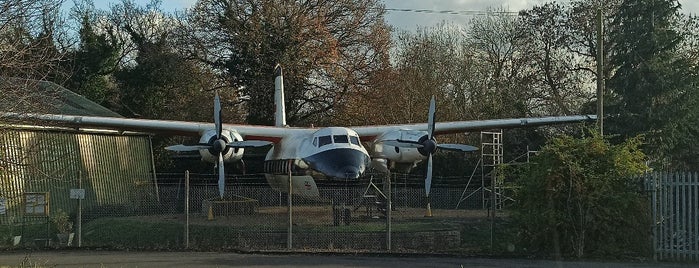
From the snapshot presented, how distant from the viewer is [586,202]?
51.3 ft

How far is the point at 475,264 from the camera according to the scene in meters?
14.6

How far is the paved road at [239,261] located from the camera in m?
14.3

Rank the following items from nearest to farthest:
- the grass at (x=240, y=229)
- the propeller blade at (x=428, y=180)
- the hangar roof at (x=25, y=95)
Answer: the hangar roof at (x=25, y=95) < the grass at (x=240, y=229) < the propeller blade at (x=428, y=180)

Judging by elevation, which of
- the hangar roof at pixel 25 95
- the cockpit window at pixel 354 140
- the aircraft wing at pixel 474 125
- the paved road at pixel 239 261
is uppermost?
the hangar roof at pixel 25 95

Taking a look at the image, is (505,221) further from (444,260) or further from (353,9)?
(353,9)

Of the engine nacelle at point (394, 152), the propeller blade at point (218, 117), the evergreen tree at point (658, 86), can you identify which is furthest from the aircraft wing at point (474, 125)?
the propeller blade at point (218, 117)

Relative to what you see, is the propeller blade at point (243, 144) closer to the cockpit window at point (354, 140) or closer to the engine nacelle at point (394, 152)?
the cockpit window at point (354, 140)

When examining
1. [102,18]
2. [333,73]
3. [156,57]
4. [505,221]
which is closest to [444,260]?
[505,221]

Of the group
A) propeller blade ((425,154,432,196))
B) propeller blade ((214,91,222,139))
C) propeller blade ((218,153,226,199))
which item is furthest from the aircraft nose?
propeller blade ((214,91,222,139))

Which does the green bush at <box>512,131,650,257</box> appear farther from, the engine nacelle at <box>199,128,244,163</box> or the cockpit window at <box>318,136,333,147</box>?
the engine nacelle at <box>199,128,244,163</box>

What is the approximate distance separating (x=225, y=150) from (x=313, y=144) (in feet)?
10.2

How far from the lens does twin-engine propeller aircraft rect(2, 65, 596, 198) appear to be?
2278cm

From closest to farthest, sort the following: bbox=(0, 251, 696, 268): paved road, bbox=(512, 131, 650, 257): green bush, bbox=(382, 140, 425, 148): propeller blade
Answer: bbox=(0, 251, 696, 268): paved road < bbox=(512, 131, 650, 257): green bush < bbox=(382, 140, 425, 148): propeller blade

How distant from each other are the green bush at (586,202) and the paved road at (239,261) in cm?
96
